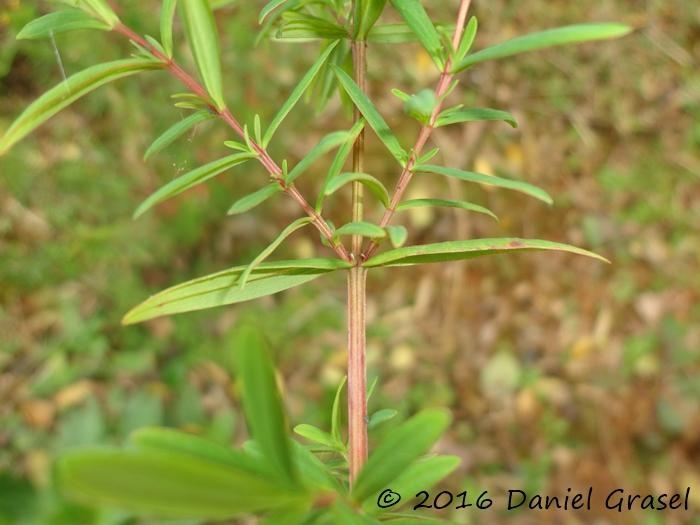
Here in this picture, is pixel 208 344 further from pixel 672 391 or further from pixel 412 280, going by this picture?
pixel 672 391

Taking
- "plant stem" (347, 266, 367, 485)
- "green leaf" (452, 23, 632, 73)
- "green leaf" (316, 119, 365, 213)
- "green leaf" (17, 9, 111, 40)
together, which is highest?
"green leaf" (17, 9, 111, 40)

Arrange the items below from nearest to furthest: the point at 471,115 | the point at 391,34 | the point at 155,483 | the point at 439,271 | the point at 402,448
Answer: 1. the point at 155,483
2. the point at 402,448
3. the point at 471,115
4. the point at 391,34
5. the point at 439,271

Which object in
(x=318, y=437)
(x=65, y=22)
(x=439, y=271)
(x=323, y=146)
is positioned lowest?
(x=439, y=271)

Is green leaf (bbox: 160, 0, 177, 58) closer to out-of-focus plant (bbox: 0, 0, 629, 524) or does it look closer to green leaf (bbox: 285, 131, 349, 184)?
out-of-focus plant (bbox: 0, 0, 629, 524)

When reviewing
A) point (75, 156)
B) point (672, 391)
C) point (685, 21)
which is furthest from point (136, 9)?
point (672, 391)

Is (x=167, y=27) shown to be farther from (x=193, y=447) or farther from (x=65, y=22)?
(x=193, y=447)

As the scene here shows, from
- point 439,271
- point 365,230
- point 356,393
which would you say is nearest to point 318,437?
point 356,393

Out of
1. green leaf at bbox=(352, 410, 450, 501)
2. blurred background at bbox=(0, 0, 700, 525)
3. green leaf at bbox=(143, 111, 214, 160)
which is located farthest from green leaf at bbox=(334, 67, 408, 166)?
blurred background at bbox=(0, 0, 700, 525)

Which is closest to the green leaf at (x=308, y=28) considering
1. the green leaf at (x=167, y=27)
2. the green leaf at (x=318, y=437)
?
the green leaf at (x=167, y=27)
